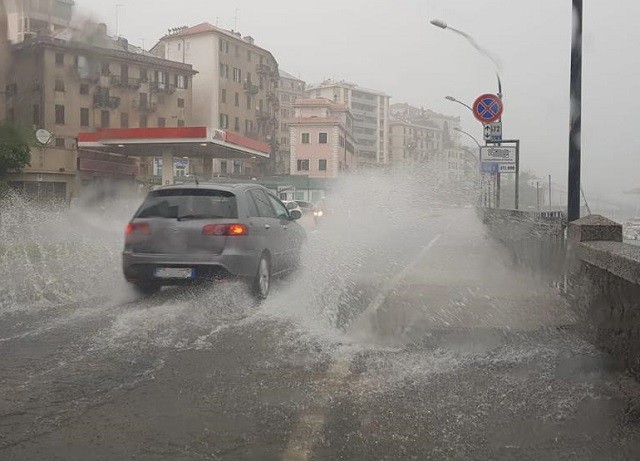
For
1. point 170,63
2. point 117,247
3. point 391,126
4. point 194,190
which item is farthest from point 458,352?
point 391,126

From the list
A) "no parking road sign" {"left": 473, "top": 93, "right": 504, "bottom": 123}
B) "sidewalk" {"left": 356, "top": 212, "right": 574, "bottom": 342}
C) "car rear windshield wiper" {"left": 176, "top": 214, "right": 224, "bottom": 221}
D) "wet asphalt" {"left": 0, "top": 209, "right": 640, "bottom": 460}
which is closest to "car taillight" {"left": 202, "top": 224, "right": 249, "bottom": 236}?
"car rear windshield wiper" {"left": 176, "top": 214, "right": 224, "bottom": 221}

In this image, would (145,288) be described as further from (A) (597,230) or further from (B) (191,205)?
(A) (597,230)

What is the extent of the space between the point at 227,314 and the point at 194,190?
1.67m

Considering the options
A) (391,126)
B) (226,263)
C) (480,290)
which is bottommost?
(480,290)

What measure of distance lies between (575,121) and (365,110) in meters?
119

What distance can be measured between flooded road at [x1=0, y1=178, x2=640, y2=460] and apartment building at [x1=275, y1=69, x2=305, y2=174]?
36.3 meters

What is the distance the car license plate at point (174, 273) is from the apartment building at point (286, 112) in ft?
118

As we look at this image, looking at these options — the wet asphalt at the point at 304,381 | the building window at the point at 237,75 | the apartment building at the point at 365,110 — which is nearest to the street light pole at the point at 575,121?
the wet asphalt at the point at 304,381

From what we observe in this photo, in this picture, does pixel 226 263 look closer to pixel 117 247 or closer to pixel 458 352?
pixel 458 352

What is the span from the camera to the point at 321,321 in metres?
6.69

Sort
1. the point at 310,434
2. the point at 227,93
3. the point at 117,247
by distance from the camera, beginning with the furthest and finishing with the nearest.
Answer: the point at 117,247 < the point at 227,93 < the point at 310,434

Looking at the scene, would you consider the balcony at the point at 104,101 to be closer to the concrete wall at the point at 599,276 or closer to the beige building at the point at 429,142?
the concrete wall at the point at 599,276

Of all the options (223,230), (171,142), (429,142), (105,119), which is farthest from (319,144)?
(223,230)

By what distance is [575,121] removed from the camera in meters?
8.95
